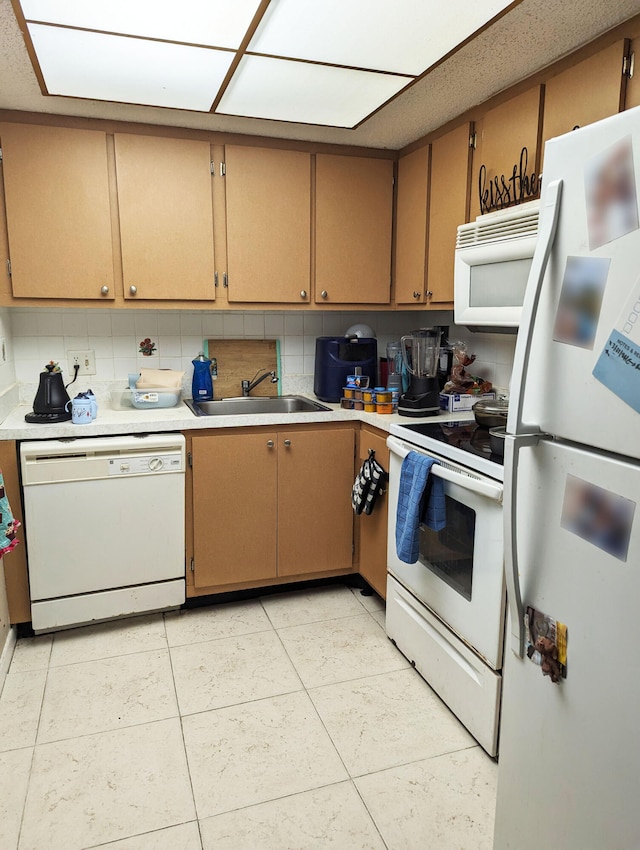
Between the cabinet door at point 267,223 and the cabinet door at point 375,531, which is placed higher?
the cabinet door at point 267,223

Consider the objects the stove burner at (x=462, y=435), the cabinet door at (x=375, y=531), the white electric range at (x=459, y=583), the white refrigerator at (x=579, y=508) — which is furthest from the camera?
the cabinet door at (x=375, y=531)

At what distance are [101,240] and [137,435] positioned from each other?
88 cm

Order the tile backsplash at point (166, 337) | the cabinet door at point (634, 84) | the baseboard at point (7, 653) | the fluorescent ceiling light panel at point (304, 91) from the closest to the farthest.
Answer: the cabinet door at point (634, 84), the fluorescent ceiling light panel at point (304, 91), the baseboard at point (7, 653), the tile backsplash at point (166, 337)

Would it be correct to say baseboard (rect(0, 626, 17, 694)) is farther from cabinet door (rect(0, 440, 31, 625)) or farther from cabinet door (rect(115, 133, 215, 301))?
cabinet door (rect(115, 133, 215, 301))

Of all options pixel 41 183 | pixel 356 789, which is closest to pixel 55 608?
pixel 356 789

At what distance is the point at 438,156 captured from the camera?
2.70 meters

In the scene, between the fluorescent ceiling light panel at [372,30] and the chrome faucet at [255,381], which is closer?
the fluorescent ceiling light panel at [372,30]

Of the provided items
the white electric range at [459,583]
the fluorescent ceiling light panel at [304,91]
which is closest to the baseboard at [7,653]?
the white electric range at [459,583]

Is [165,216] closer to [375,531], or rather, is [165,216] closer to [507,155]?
[507,155]

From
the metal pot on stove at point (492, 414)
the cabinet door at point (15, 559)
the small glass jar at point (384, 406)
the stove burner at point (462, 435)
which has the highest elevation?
the metal pot on stove at point (492, 414)

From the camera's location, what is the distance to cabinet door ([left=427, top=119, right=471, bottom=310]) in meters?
2.52

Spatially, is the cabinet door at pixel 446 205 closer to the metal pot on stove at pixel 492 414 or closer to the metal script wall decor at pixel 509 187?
the metal script wall decor at pixel 509 187

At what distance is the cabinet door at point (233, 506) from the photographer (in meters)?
2.67

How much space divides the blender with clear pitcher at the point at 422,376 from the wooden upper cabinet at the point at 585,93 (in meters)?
0.91
